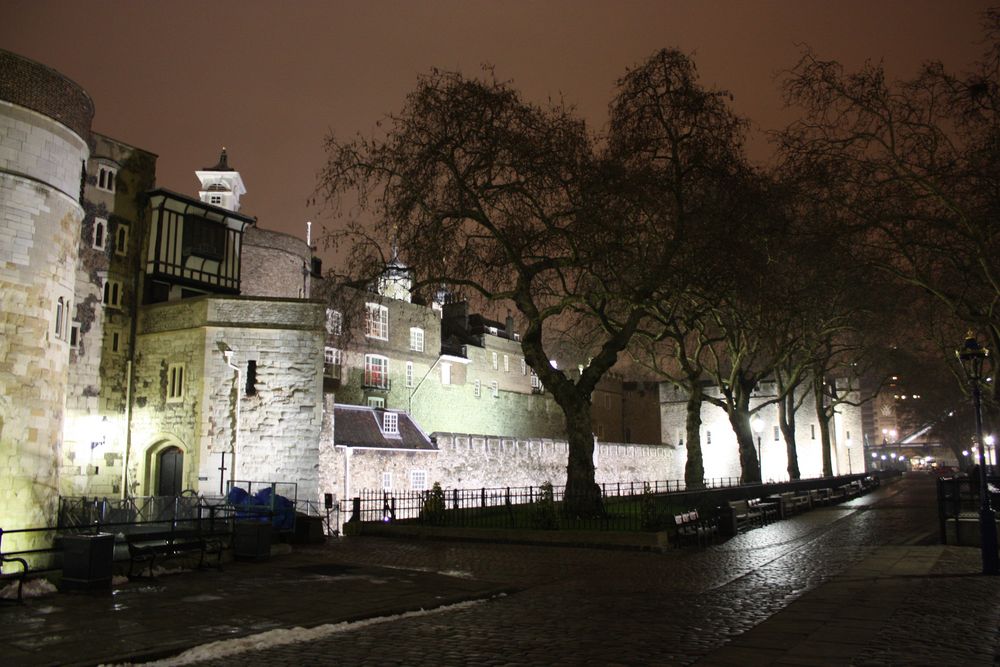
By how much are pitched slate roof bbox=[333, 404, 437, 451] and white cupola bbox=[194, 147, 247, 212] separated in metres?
15.0

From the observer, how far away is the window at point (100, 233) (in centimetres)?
2791

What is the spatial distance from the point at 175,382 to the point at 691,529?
17816 mm

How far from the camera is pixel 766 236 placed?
83.2ft

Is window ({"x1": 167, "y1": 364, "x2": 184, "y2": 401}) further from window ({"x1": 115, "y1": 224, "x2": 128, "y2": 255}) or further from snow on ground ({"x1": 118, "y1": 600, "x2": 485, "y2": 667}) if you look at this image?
snow on ground ({"x1": 118, "y1": 600, "x2": 485, "y2": 667})

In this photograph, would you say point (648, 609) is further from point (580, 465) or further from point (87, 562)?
point (580, 465)

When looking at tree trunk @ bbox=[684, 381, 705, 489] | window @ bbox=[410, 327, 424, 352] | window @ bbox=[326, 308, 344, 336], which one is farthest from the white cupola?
tree trunk @ bbox=[684, 381, 705, 489]

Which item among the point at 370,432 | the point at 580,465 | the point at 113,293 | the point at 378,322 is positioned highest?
the point at 378,322

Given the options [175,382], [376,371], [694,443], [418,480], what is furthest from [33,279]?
[376,371]

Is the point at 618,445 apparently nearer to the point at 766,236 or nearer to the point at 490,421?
the point at 490,421

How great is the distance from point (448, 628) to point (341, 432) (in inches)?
955

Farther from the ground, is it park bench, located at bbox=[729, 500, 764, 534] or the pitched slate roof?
the pitched slate roof

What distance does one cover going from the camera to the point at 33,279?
67.3ft

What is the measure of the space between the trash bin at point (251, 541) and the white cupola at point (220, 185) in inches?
1168

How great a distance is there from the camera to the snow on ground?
301 inches
